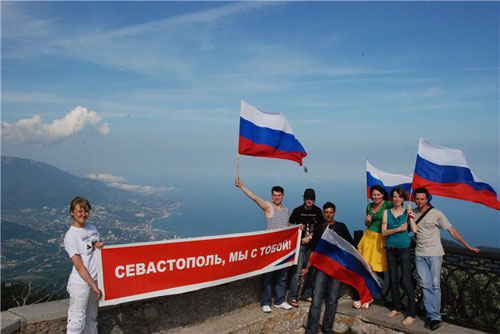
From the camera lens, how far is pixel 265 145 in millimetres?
7734

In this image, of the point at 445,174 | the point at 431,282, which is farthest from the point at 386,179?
the point at 431,282

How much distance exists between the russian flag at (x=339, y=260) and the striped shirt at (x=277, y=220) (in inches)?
27.0

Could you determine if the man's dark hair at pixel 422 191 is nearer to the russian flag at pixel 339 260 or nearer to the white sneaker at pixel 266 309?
the russian flag at pixel 339 260

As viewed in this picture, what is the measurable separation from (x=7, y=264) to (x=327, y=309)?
97.5 m

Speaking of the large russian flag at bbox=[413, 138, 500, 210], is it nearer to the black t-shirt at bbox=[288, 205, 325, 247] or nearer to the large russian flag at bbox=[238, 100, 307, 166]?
the black t-shirt at bbox=[288, 205, 325, 247]

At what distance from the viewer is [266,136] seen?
25.3 feet

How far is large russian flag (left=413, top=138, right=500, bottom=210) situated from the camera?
7.02 meters

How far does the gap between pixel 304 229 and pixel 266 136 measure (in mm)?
1777

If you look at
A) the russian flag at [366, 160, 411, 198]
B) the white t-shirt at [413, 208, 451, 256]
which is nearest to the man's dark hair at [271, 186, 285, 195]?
the white t-shirt at [413, 208, 451, 256]

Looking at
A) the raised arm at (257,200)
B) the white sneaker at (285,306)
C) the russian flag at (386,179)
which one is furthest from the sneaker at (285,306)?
the russian flag at (386,179)

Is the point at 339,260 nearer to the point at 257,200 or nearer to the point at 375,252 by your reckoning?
the point at 375,252

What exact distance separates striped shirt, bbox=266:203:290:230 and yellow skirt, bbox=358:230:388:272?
145 cm

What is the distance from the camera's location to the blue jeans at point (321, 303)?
6.88 metres

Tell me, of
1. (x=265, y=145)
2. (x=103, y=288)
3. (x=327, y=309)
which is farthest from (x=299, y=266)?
(x=103, y=288)
